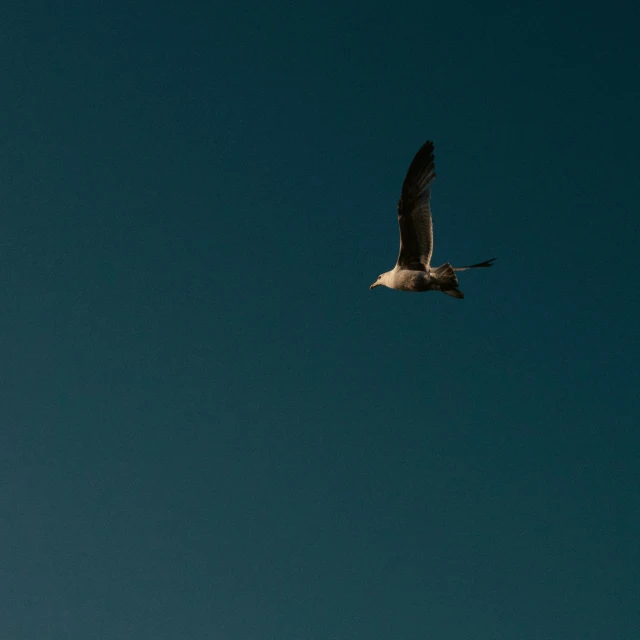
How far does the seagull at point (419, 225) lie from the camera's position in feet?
54.6

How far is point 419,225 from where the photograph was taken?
16.9m

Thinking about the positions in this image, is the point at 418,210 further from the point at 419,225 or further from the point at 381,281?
the point at 381,281

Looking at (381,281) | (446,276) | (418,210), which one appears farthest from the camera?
(381,281)

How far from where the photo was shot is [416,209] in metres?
16.7

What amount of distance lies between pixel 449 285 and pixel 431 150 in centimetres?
335

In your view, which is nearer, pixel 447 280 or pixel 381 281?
pixel 447 280

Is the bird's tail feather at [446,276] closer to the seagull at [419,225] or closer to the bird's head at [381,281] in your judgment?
the seagull at [419,225]

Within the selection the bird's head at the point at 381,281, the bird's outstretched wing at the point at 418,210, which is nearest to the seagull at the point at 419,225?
the bird's outstretched wing at the point at 418,210

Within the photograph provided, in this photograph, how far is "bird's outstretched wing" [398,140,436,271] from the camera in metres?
16.7

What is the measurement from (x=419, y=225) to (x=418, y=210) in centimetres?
37

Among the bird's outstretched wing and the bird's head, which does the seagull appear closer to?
the bird's outstretched wing

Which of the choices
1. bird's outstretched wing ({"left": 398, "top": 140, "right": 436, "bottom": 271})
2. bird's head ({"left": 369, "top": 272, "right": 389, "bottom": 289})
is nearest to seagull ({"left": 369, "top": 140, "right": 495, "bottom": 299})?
bird's outstretched wing ({"left": 398, "top": 140, "right": 436, "bottom": 271})

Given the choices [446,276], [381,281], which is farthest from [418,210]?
[381,281]

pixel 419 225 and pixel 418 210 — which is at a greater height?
pixel 418 210
